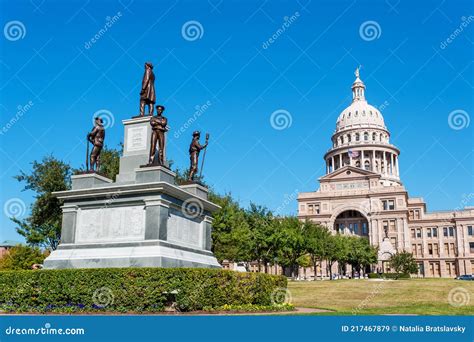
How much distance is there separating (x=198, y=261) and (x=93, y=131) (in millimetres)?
7884

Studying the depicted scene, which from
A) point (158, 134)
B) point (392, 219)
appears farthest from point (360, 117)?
point (158, 134)

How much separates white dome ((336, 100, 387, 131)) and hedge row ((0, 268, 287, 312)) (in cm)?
11234

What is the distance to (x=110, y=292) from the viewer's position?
1697 centimetres

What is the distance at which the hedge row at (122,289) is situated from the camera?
54.3ft

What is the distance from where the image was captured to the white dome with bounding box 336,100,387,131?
12581 centimetres

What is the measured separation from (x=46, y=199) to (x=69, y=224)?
19.3 meters

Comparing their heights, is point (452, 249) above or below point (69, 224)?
above

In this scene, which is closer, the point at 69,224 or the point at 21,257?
the point at 69,224

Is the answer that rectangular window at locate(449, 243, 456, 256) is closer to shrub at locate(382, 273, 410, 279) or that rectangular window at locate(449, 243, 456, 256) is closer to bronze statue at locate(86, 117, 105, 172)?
shrub at locate(382, 273, 410, 279)

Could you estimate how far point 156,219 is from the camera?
19031 mm

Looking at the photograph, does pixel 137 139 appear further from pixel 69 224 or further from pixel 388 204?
pixel 388 204

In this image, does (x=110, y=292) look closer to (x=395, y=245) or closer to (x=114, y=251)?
(x=114, y=251)

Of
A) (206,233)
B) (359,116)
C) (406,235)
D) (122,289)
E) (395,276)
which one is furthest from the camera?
(359,116)

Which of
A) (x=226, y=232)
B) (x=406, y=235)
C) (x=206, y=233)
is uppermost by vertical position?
(x=406, y=235)
